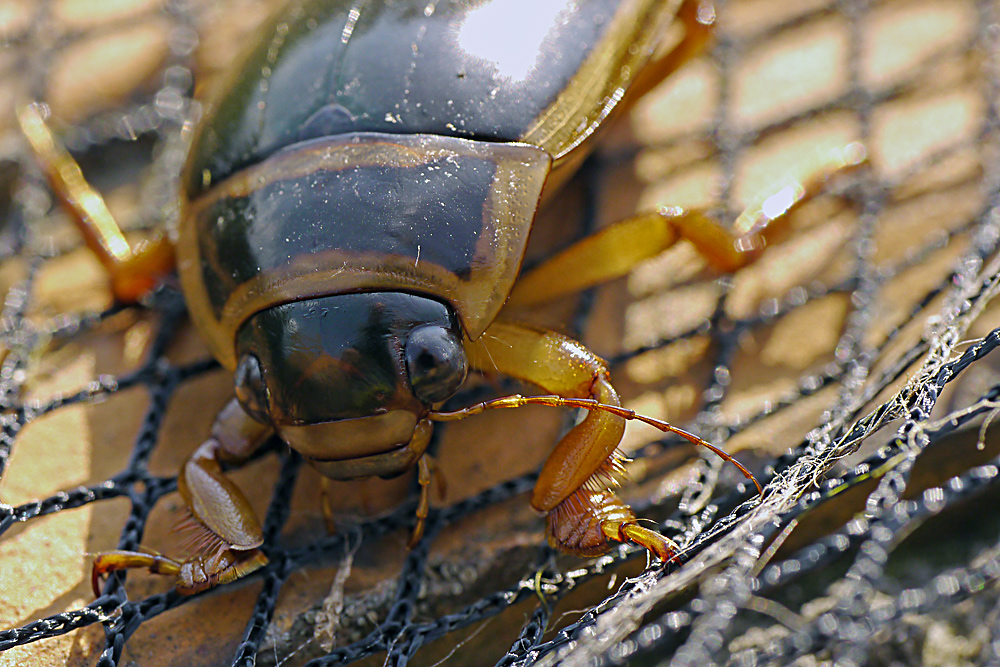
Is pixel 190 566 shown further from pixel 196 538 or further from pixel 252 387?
pixel 252 387

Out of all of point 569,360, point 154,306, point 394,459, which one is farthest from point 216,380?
point 569,360

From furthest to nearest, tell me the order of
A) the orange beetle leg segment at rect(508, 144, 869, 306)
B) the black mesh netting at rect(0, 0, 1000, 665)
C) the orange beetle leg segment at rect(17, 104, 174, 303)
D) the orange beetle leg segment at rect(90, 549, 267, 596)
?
the orange beetle leg segment at rect(17, 104, 174, 303) → the orange beetle leg segment at rect(508, 144, 869, 306) → the orange beetle leg segment at rect(90, 549, 267, 596) → the black mesh netting at rect(0, 0, 1000, 665)

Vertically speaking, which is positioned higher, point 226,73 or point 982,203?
point 226,73

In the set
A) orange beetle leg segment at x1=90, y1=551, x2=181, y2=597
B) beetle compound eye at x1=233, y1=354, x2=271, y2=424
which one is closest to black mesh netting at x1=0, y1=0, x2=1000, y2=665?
orange beetle leg segment at x1=90, y1=551, x2=181, y2=597

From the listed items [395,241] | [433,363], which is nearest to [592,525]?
[433,363]

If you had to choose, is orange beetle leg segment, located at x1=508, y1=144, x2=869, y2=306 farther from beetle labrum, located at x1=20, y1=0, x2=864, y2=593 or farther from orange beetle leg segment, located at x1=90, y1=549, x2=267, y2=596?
orange beetle leg segment, located at x1=90, y1=549, x2=267, y2=596

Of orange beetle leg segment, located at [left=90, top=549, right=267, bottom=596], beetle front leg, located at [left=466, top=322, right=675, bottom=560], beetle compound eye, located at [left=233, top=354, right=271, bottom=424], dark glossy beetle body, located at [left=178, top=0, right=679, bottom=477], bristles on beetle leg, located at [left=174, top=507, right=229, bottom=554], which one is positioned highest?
dark glossy beetle body, located at [left=178, top=0, right=679, bottom=477]

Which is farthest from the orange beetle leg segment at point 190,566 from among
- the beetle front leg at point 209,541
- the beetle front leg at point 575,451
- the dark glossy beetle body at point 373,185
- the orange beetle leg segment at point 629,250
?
the orange beetle leg segment at point 629,250

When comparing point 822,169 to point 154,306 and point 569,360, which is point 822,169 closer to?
point 569,360
